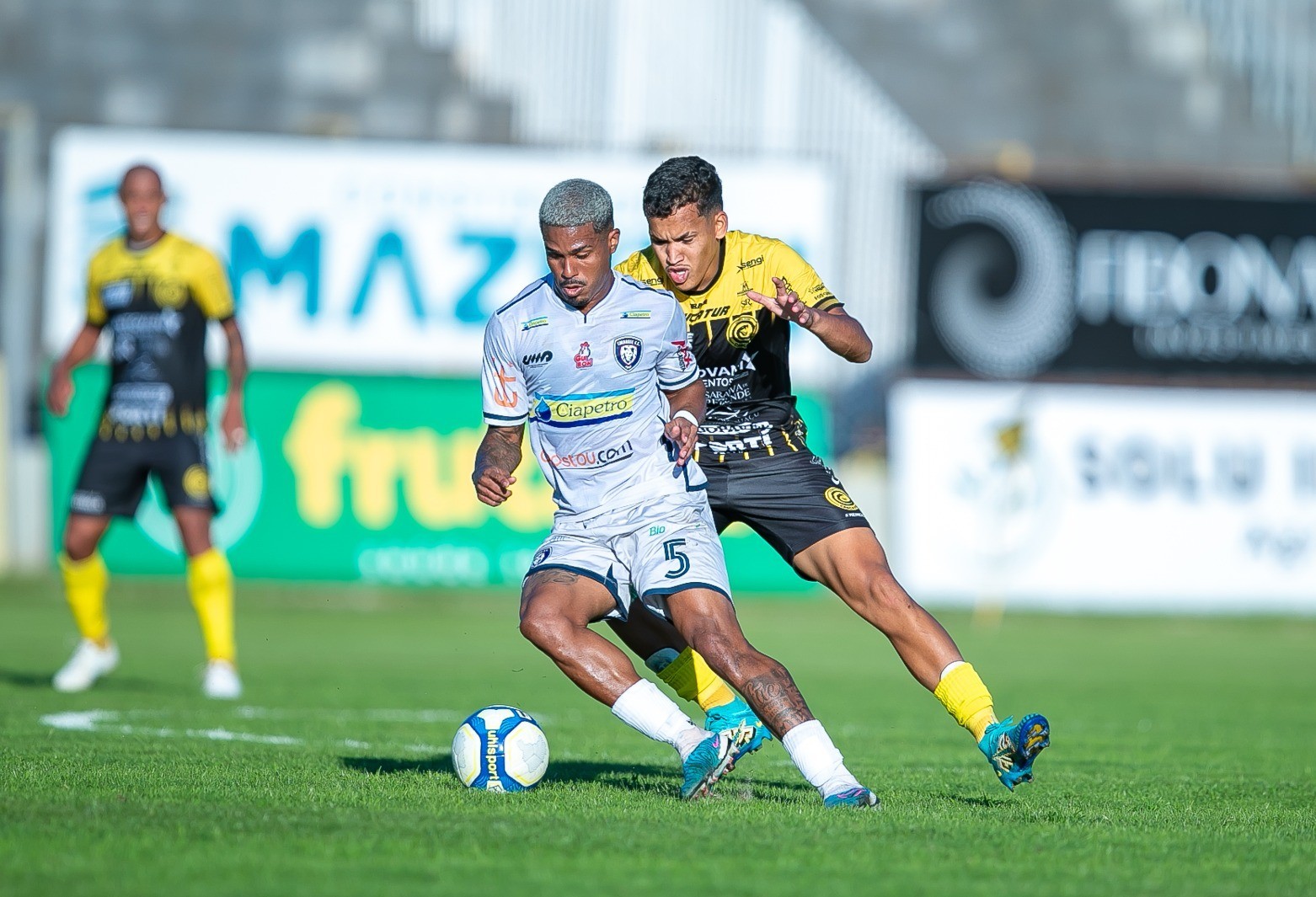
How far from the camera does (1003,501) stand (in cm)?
1878

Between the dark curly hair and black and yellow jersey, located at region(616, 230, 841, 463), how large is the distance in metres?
0.34

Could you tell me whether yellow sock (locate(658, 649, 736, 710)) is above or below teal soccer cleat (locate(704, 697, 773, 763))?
above

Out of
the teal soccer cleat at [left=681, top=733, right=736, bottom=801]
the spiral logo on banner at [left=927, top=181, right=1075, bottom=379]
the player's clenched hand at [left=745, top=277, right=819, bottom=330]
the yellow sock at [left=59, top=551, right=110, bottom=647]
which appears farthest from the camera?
the spiral logo on banner at [left=927, top=181, right=1075, bottom=379]

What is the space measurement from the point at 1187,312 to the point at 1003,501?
3519 mm

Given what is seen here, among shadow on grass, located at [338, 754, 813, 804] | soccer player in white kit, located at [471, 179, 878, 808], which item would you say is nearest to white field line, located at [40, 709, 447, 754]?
shadow on grass, located at [338, 754, 813, 804]

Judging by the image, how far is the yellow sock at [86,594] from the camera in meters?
9.85

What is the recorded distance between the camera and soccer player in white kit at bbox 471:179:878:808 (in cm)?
567

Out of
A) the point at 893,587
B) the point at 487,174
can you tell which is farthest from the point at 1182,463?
the point at 893,587

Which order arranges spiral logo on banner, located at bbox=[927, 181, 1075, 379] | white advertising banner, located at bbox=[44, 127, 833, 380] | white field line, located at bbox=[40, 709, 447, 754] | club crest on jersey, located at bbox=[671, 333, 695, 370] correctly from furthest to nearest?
spiral logo on banner, located at bbox=[927, 181, 1075, 379] < white advertising banner, located at bbox=[44, 127, 833, 380] < white field line, located at bbox=[40, 709, 447, 754] < club crest on jersey, located at bbox=[671, 333, 695, 370]

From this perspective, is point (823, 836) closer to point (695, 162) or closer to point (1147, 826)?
point (1147, 826)

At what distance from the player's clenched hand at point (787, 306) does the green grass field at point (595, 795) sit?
165 centimetres

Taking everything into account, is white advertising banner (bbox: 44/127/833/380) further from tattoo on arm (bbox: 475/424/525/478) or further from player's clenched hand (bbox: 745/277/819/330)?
player's clenched hand (bbox: 745/277/819/330)

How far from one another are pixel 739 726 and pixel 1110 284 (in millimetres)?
15234

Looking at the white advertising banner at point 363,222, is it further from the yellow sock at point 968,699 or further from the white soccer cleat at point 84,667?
the yellow sock at point 968,699
